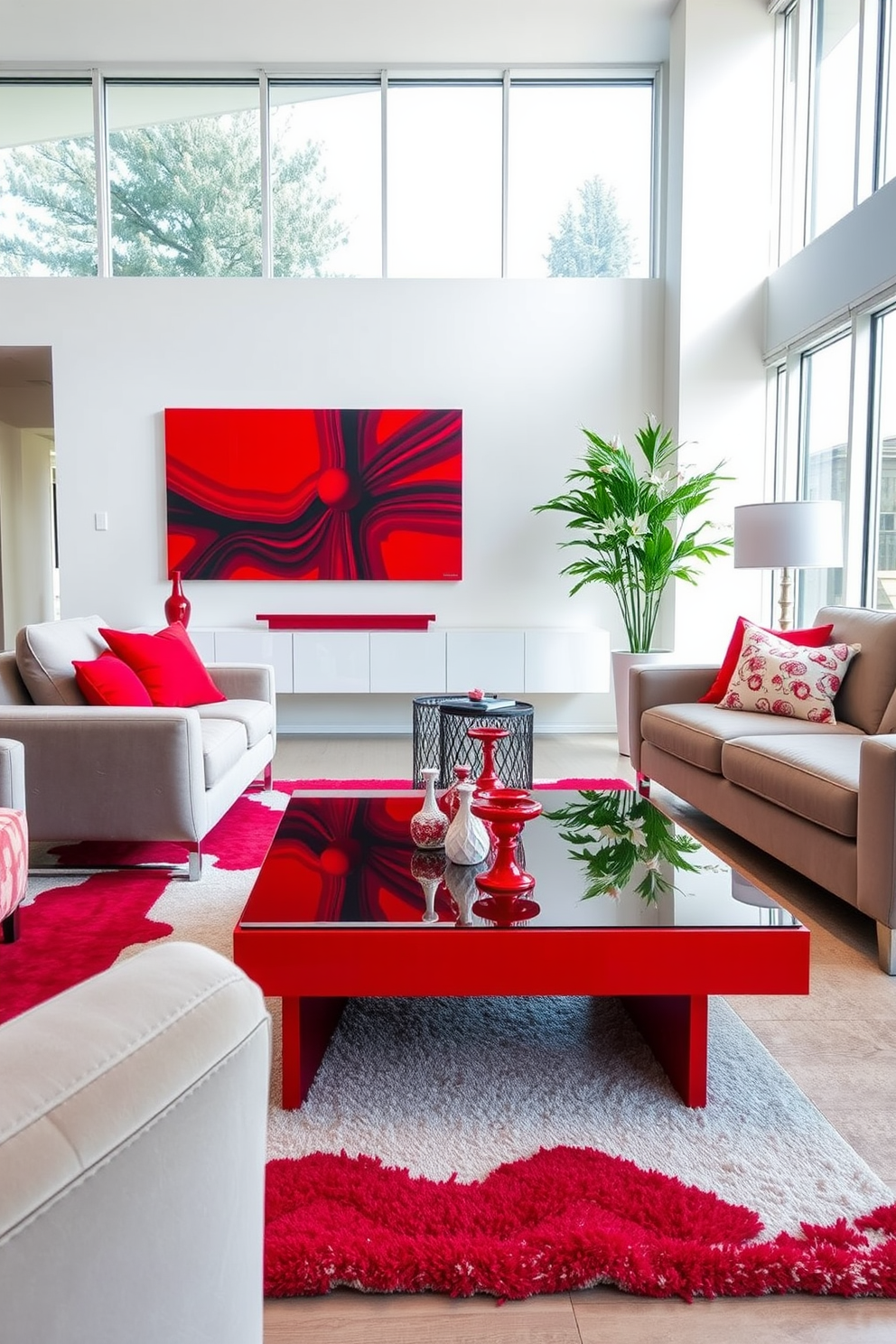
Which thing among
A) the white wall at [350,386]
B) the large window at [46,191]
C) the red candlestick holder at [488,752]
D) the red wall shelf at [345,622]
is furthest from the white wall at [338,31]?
the red candlestick holder at [488,752]

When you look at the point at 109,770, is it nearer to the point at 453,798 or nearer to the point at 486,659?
the point at 453,798

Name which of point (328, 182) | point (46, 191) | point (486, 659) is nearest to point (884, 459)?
point (486, 659)

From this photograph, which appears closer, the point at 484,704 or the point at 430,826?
the point at 430,826

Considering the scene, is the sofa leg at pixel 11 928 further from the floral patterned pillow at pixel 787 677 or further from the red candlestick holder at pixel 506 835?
the floral patterned pillow at pixel 787 677

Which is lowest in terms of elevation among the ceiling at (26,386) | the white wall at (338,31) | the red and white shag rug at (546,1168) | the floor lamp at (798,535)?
the red and white shag rug at (546,1168)

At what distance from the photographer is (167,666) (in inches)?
155

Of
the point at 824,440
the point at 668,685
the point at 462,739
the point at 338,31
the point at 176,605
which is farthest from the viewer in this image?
the point at 338,31

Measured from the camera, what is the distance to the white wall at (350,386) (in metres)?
6.04

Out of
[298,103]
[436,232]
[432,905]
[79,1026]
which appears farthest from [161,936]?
[298,103]

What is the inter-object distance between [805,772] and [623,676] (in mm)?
2694

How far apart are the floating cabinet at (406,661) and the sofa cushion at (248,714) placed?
1.43 meters

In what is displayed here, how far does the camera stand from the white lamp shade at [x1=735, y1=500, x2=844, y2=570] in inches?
170

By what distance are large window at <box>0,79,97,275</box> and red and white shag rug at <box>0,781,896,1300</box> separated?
16.8ft

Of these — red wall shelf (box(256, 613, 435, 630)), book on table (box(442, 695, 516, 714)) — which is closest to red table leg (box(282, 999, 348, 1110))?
book on table (box(442, 695, 516, 714))
